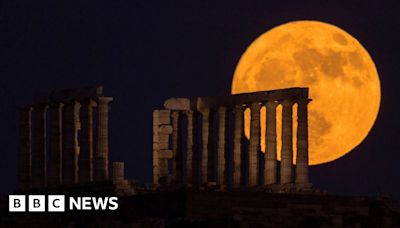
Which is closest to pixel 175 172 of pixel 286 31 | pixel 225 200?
pixel 286 31

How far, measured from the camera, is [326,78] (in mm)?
149000

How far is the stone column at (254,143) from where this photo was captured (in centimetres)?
14738

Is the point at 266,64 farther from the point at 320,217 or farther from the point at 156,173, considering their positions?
the point at 320,217

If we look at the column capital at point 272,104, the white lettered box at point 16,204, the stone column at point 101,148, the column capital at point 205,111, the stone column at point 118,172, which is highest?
the column capital at point 272,104

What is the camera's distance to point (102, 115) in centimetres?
14262

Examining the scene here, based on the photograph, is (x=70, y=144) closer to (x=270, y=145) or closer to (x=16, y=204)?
(x=270, y=145)

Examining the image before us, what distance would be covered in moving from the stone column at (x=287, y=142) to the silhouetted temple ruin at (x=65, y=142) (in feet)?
38.7

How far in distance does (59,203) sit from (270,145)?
66.5ft

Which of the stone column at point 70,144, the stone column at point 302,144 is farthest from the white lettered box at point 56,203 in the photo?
the stone column at point 302,144

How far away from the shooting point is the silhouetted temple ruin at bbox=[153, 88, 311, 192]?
143375mm

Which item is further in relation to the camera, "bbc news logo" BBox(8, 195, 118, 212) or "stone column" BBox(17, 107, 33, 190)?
"stone column" BBox(17, 107, 33, 190)

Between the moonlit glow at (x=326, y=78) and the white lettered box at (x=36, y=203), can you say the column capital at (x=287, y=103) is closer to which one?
the moonlit glow at (x=326, y=78)

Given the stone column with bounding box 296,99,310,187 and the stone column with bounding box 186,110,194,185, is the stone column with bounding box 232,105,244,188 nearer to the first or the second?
the stone column with bounding box 186,110,194,185

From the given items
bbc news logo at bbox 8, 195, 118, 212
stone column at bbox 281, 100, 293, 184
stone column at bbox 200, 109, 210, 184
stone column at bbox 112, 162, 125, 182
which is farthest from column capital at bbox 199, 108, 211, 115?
bbc news logo at bbox 8, 195, 118, 212
